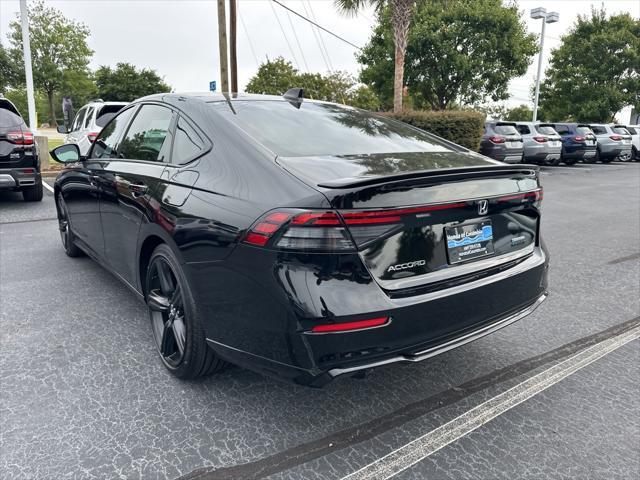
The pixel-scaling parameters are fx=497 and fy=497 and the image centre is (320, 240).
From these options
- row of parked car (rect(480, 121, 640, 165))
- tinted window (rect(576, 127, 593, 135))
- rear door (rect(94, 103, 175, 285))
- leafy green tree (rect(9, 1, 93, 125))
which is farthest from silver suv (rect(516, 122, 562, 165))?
leafy green tree (rect(9, 1, 93, 125))

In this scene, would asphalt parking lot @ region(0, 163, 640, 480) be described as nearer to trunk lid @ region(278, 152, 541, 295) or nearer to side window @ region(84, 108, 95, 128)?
trunk lid @ region(278, 152, 541, 295)

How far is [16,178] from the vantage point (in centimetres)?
728

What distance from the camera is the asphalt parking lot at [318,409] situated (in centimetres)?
207

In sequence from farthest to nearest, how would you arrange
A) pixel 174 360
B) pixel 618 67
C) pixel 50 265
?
1. pixel 618 67
2. pixel 50 265
3. pixel 174 360

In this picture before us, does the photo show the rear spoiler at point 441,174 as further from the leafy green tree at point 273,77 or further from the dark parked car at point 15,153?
the leafy green tree at point 273,77

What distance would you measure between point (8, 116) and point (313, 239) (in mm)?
7307

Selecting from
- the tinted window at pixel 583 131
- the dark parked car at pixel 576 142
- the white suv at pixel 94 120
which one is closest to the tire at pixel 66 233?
the white suv at pixel 94 120

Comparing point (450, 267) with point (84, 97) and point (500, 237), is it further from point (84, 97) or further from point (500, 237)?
point (84, 97)

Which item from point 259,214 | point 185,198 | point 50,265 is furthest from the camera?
point 50,265

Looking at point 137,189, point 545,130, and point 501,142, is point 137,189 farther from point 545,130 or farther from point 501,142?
point 545,130

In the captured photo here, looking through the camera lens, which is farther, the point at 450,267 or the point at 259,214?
the point at 450,267

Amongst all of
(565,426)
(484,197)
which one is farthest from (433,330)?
(565,426)

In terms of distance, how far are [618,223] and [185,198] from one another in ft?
24.0

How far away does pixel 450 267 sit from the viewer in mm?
2221
